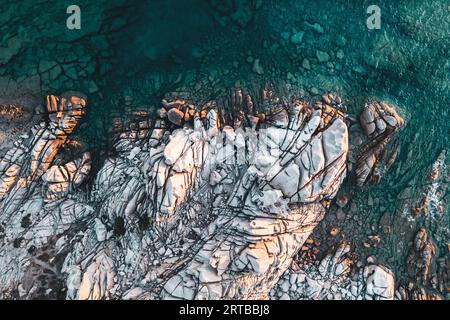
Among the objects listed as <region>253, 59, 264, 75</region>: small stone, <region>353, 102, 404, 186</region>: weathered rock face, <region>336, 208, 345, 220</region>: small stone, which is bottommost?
<region>336, 208, 345, 220</region>: small stone

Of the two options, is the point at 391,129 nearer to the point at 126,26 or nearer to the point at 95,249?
the point at 126,26

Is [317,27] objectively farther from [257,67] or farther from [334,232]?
[334,232]

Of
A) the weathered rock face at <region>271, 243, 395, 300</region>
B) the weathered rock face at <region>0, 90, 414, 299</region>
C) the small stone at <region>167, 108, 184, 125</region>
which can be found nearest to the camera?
the weathered rock face at <region>0, 90, 414, 299</region>

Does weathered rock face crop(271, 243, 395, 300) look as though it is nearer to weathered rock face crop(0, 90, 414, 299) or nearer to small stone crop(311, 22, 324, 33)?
weathered rock face crop(0, 90, 414, 299)

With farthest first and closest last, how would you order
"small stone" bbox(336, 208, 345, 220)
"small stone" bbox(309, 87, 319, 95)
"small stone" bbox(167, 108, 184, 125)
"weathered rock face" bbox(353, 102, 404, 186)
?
"small stone" bbox(167, 108, 184, 125) → "small stone" bbox(309, 87, 319, 95) → "small stone" bbox(336, 208, 345, 220) → "weathered rock face" bbox(353, 102, 404, 186)

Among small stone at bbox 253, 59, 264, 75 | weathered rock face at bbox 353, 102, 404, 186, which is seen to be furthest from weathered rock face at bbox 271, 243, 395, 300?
small stone at bbox 253, 59, 264, 75

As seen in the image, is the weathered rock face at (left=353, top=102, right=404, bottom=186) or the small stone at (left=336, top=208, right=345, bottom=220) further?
the small stone at (left=336, top=208, right=345, bottom=220)

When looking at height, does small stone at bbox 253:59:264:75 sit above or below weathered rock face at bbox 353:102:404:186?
above
